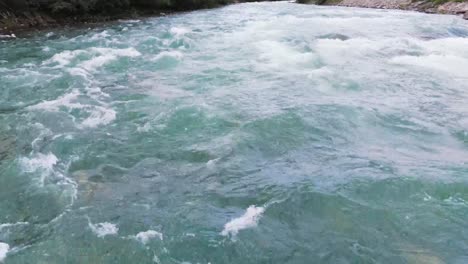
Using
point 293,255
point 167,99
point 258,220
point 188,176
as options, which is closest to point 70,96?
point 167,99

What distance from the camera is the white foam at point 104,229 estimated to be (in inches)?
279

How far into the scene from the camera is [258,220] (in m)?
7.48

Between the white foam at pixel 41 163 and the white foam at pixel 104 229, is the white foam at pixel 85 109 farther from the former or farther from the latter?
the white foam at pixel 104 229

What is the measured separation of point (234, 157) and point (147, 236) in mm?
3209

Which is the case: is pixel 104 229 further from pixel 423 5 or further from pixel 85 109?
pixel 423 5

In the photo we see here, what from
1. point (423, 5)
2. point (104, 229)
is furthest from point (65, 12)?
point (423, 5)

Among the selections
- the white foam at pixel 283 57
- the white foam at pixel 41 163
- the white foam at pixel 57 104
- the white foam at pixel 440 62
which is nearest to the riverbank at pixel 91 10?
the white foam at pixel 57 104

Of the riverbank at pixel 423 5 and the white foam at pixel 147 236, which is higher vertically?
the white foam at pixel 147 236

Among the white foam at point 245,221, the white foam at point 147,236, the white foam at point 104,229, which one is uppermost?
the white foam at point 104,229

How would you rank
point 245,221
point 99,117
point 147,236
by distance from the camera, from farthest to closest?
point 99,117 → point 245,221 → point 147,236

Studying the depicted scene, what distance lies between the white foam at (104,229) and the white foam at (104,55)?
10726mm

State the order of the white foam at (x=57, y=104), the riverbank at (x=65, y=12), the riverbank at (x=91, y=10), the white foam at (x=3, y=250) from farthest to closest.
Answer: the riverbank at (x=91, y=10) < the riverbank at (x=65, y=12) < the white foam at (x=57, y=104) < the white foam at (x=3, y=250)

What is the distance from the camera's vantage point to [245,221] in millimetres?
7449

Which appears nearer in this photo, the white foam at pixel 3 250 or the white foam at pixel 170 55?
the white foam at pixel 3 250
